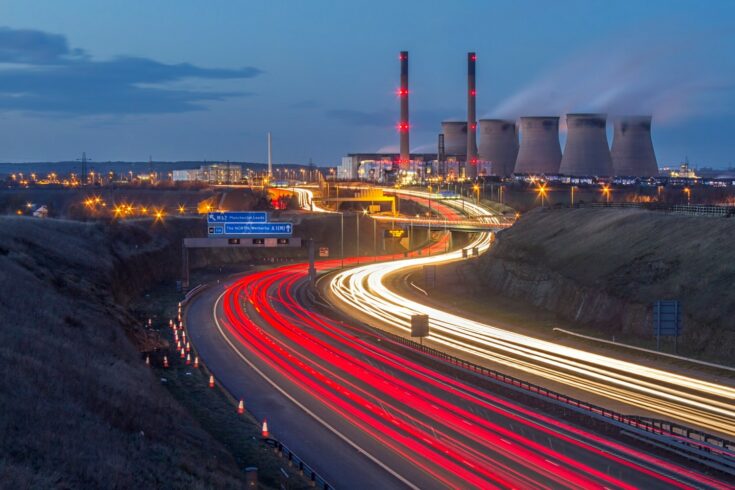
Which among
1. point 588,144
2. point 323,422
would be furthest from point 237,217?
point 588,144

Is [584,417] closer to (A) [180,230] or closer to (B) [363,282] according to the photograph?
(B) [363,282]

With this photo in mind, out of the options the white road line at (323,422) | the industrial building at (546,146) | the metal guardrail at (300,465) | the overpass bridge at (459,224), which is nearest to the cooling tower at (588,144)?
the industrial building at (546,146)

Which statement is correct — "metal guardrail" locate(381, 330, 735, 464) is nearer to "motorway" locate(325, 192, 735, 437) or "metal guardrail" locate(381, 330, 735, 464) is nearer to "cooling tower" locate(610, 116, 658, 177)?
"motorway" locate(325, 192, 735, 437)

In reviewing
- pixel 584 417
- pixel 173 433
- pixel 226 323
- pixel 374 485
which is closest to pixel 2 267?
pixel 226 323

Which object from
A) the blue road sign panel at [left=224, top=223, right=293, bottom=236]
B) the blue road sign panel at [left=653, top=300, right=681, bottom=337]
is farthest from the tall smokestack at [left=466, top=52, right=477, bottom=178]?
the blue road sign panel at [left=653, top=300, right=681, bottom=337]

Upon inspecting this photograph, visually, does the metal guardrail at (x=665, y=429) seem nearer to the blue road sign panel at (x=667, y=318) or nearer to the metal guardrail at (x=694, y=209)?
the blue road sign panel at (x=667, y=318)

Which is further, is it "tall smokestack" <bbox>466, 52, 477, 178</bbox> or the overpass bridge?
"tall smokestack" <bbox>466, 52, 477, 178</bbox>
